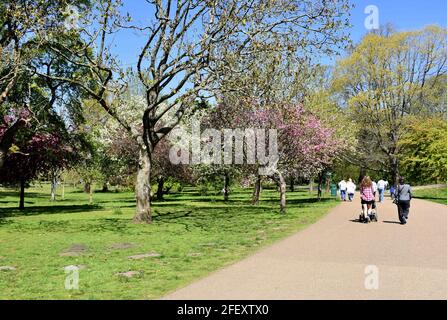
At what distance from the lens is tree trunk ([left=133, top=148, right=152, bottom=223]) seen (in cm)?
1784

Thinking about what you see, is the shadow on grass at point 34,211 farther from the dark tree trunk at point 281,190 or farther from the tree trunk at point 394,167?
the tree trunk at point 394,167

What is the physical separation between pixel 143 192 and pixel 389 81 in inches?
1274

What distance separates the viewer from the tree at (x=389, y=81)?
4262 centimetres

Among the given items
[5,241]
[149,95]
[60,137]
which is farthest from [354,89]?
[5,241]

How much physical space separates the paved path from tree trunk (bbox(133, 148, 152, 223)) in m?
7.02

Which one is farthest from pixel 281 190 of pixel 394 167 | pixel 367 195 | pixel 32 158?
pixel 394 167

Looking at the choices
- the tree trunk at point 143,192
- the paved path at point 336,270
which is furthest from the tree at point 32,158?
the paved path at point 336,270

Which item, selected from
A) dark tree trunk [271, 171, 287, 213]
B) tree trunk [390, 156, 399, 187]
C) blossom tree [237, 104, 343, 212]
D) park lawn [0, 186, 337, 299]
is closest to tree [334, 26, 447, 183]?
tree trunk [390, 156, 399, 187]

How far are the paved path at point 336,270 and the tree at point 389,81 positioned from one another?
32944 millimetres

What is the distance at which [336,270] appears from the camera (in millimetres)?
7859

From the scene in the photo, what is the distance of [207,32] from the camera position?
16.6 m

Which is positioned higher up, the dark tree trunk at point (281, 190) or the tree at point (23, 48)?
the tree at point (23, 48)

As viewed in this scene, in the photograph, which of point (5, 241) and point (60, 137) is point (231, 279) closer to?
point (5, 241)
